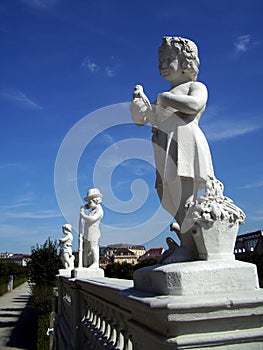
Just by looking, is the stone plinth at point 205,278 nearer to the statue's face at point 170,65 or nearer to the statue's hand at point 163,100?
the statue's hand at point 163,100

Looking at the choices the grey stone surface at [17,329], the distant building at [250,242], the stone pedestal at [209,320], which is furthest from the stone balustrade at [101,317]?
the distant building at [250,242]

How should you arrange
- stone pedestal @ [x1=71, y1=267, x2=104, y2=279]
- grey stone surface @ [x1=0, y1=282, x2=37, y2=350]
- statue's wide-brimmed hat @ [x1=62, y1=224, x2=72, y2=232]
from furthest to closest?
1. statue's wide-brimmed hat @ [x1=62, y1=224, x2=72, y2=232]
2. grey stone surface @ [x1=0, y1=282, x2=37, y2=350]
3. stone pedestal @ [x1=71, y1=267, x2=104, y2=279]

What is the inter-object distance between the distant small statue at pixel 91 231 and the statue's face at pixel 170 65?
5373mm

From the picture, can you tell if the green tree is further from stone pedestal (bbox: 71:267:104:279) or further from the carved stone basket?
the carved stone basket

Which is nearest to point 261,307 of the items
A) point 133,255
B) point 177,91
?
point 177,91

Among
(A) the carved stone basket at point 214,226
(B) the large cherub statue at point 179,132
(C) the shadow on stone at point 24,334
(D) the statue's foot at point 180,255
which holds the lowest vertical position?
(C) the shadow on stone at point 24,334

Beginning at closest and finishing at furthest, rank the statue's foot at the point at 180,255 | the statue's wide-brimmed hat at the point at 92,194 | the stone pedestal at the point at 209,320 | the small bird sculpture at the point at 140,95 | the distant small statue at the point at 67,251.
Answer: the stone pedestal at the point at 209,320
the statue's foot at the point at 180,255
the small bird sculpture at the point at 140,95
the statue's wide-brimmed hat at the point at 92,194
the distant small statue at the point at 67,251

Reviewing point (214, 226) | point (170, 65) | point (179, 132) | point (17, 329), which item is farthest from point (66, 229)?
point (214, 226)

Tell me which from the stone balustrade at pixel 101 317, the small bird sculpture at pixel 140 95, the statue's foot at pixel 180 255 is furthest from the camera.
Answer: the stone balustrade at pixel 101 317

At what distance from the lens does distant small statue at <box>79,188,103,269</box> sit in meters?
8.23

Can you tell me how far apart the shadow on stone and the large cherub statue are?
14.0 meters

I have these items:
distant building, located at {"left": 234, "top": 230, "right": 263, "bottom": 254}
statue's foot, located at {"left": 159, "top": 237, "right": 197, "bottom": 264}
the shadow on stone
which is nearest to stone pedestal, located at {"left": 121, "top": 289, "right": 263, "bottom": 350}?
statue's foot, located at {"left": 159, "top": 237, "right": 197, "bottom": 264}

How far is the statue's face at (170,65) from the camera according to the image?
2947 mm

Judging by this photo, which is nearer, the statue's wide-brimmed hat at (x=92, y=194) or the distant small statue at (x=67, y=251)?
the statue's wide-brimmed hat at (x=92, y=194)
